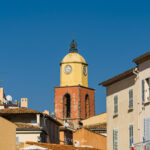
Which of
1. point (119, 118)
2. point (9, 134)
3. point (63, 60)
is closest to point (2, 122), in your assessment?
point (9, 134)

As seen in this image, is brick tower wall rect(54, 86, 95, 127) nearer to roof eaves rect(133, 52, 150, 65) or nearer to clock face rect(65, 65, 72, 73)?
clock face rect(65, 65, 72, 73)

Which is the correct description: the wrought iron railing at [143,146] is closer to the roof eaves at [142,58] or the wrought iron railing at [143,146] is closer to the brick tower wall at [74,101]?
the roof eaves at [142,58]

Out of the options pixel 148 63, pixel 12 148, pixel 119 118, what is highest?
pixel 148 63

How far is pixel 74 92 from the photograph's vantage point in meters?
118

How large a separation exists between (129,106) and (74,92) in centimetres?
7214

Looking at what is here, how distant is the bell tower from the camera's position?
116 meters

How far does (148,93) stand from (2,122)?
50.0 feet

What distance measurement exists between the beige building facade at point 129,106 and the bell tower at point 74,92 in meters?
65.0

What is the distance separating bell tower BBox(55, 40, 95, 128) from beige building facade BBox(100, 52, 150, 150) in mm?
65044

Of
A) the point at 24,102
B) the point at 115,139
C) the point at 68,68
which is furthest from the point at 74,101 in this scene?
the point at 115,139

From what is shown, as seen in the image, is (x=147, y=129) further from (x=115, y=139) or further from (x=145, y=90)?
(x=115, y=139)

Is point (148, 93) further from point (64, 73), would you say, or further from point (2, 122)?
point (64, 73)

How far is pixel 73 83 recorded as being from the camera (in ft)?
391

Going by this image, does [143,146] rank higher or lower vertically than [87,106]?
lower
